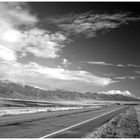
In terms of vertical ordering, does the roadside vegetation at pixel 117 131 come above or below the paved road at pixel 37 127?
below

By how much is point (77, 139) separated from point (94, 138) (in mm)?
1092

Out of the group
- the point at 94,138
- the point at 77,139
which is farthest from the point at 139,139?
the point at 77,139

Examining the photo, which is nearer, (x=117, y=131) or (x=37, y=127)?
(x=117, y=131)

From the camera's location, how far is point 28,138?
43.4 ft

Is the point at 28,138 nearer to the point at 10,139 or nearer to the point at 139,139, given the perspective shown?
the point at 10,139

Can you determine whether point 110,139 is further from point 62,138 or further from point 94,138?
point 62,138

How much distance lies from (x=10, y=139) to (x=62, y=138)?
122 inches

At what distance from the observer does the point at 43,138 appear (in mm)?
13484

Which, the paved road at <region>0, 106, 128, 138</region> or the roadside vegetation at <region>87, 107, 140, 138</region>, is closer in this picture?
the paved road at <region>0, 106, 128, 138</region>

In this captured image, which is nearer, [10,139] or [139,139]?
[10,139]

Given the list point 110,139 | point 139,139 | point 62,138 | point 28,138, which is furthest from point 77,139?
point 139,139

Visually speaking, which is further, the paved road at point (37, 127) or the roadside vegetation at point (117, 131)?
the roadside vegetation at point (117, 131)

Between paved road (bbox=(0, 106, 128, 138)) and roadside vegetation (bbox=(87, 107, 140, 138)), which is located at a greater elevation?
paved road (bbox=(0, 106, 128, 138))

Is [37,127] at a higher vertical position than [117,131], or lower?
higher
